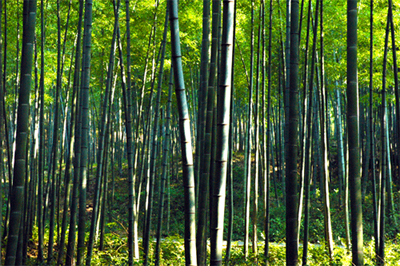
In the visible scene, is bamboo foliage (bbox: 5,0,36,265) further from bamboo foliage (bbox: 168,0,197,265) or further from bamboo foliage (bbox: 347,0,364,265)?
bamboo foliage (bbox: 347,0,364,265)

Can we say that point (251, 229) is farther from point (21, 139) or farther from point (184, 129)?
point (184, 129)

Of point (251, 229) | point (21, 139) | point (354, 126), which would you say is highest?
point (354, 126)

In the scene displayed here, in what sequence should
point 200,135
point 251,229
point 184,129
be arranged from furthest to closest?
point 251,229
point 200,135
point 184,129

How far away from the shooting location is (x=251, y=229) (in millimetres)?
9797

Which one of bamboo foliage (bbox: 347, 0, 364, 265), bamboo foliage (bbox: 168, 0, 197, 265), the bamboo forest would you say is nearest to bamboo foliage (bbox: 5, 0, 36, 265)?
the bamboo forest

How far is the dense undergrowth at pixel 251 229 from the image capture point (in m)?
5.15

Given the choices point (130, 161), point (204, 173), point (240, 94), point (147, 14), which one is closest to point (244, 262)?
point (130, 161)

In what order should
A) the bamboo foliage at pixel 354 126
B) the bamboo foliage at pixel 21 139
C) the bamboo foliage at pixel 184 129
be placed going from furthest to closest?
the bamboo foliage at pixel 21 139 < the bamboo foliage at pixel 354 126 < the bamboo foliage at pixel 184 129

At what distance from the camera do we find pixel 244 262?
198 inches

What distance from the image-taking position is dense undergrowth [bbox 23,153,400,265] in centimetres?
515

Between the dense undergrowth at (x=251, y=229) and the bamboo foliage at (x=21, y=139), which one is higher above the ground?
the bamboo foliage at (x=21, y=139)

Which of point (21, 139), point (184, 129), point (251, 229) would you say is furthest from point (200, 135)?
point (251, 229)

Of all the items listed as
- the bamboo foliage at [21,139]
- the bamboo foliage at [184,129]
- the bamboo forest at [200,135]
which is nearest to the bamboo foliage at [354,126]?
the bamboo forest at [200,135]

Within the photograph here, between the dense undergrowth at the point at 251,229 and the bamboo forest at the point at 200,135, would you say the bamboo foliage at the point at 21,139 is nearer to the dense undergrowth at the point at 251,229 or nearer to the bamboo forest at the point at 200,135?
the bamboo forest at the point at 200,135
